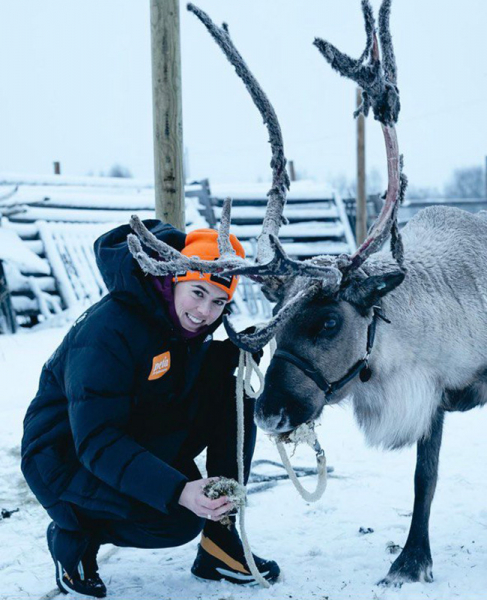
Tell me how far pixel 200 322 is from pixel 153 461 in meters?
0.52

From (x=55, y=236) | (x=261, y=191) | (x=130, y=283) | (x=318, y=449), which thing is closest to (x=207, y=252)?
(x=130, y=283)

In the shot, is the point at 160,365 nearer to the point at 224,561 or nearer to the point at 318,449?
the point at 318,449

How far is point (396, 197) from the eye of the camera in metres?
2.56

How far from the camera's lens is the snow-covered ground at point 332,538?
2562mm

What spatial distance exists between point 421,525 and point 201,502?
103 cm

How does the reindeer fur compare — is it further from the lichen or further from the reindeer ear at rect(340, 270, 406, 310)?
the lichen

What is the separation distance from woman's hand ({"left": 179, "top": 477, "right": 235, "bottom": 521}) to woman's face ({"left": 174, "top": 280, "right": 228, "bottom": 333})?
0.57 metres

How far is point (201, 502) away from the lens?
2.18 metres

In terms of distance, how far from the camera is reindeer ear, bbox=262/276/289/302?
271 cm

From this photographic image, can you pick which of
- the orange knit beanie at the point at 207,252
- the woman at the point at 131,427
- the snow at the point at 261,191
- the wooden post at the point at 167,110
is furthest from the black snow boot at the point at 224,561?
the snow at the point at 261,191

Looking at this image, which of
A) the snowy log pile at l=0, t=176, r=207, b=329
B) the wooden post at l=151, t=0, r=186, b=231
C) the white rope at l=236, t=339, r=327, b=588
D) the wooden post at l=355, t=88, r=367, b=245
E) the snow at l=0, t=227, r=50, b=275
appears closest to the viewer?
the white rope at l=236, t=339, r=327, b=588

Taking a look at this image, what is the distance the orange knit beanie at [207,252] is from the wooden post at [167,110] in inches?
47.4

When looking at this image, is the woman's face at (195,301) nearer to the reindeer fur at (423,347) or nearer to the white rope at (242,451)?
the white rope at (242,451)

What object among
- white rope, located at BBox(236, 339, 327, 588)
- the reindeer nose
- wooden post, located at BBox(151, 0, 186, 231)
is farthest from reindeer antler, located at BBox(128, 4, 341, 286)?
A: wooden post, located at BBox(151, 0, 186, 231)
